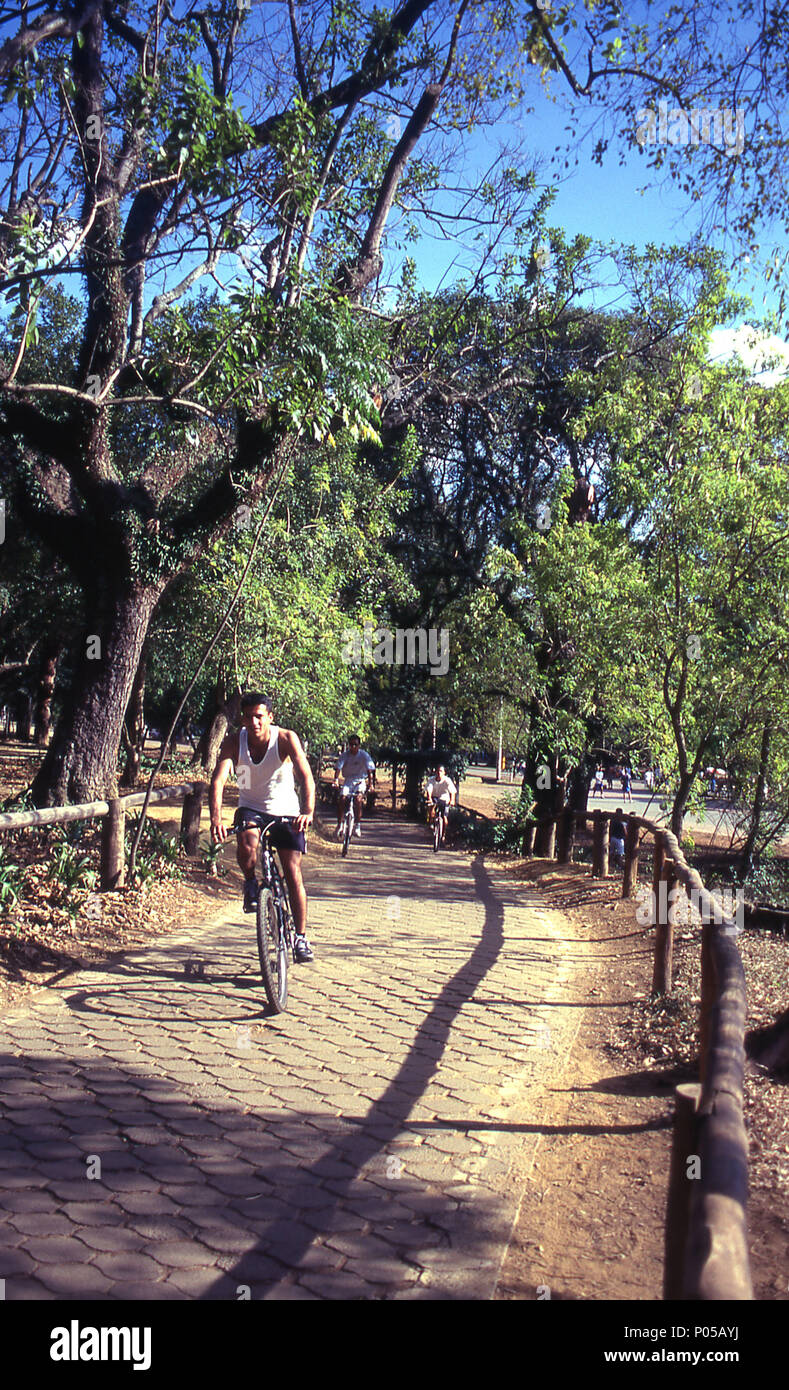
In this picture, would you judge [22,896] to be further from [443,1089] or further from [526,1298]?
[526,1298]

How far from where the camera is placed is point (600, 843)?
49.6ft

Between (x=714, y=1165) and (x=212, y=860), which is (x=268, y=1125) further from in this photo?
(x=212, y=860)

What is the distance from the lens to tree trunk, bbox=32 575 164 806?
11.0 metres

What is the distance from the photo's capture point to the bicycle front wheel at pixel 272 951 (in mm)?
6516

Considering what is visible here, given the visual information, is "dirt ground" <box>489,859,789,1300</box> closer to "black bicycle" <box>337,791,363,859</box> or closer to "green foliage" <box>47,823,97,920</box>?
"green foliage" <box>47,823,97,920</box>

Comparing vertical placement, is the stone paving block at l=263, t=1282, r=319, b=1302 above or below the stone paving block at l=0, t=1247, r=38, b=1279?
below

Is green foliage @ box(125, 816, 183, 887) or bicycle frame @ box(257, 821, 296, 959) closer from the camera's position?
bicycle frame @ box(257, 821, 296, 959)

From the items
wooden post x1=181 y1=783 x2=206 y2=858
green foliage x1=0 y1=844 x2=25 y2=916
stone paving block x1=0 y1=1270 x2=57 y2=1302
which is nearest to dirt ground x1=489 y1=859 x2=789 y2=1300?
stone paving block x1=0 y1=1270 x2=57 y2=1302

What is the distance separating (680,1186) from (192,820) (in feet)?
34.4

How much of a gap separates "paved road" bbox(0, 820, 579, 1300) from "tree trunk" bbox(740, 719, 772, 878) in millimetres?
7456

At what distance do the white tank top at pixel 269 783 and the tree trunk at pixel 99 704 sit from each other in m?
4.18

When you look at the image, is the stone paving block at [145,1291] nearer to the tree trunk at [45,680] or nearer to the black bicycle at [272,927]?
the black bicycle at [272,927]

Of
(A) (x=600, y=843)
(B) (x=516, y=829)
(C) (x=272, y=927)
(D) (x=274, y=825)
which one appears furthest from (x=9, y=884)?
(B) (x=516, y=829)
